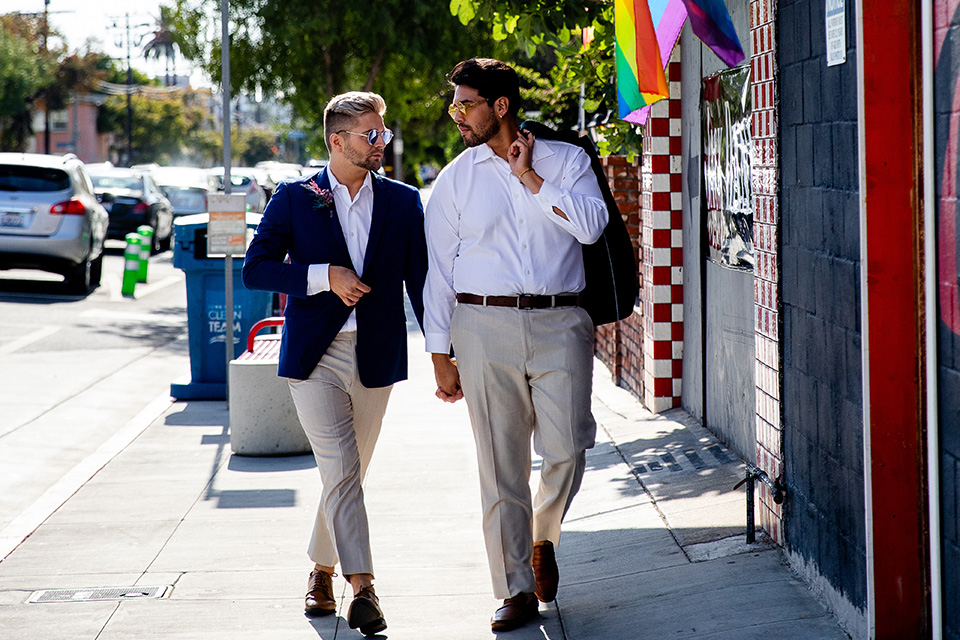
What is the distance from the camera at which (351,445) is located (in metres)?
4.80

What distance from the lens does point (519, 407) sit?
4719 mm

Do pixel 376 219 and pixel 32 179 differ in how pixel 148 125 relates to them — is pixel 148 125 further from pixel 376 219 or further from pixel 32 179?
pixel 376 219

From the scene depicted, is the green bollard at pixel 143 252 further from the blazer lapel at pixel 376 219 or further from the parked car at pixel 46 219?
the blazer lapel at pixel 376 219

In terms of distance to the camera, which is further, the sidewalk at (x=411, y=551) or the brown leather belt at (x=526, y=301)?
the sidewalk at (x=411, y=551)

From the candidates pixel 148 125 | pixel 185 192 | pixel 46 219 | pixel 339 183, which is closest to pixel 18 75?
pixel 148 125

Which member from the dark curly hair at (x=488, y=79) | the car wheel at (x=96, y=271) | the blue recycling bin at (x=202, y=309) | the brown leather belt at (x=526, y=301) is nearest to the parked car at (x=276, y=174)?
the car wheel at (x=96, y=271)

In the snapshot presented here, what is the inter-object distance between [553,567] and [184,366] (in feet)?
26.8

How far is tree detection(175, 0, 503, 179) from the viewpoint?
60.6ft

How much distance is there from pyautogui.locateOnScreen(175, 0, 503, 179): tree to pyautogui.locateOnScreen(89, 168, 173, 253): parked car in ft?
16.2

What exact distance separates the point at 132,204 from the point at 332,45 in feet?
23.6

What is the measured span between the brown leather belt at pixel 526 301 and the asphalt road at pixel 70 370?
10.6 ft

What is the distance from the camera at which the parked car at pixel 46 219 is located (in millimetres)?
17094

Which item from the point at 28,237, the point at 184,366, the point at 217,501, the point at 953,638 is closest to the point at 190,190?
the point at 28,237

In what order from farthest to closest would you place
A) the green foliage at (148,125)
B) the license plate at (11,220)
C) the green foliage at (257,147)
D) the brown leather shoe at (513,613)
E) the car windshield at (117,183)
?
1. the green foliage at (257,147)
2. the green foliage at (148,125)
3. the car windshield at (117,183)
4. the license plate at (11,220)
5. the brown leather shoe at (513,613)
